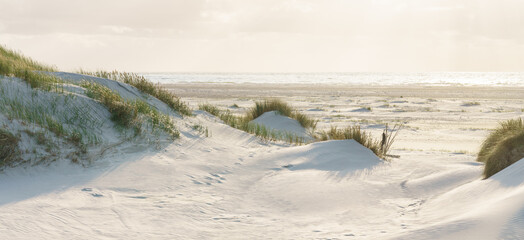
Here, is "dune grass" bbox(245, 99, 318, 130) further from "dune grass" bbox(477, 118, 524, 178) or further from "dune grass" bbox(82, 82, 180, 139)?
"dune grass" bbox(477, 118, 524, 178)

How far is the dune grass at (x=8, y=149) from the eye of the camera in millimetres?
5239

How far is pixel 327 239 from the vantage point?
12.7 ft

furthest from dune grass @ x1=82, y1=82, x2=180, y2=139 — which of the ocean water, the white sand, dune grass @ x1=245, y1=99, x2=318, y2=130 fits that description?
the ocean water

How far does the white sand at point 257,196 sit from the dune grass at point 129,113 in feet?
1.28

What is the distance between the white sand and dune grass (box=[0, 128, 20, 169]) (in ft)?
0.54

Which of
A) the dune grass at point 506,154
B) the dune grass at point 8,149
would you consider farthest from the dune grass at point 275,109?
the dune grass at point 8,149

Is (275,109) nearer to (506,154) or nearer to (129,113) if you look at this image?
(129,113)

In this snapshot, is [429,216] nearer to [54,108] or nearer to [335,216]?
[335,216]

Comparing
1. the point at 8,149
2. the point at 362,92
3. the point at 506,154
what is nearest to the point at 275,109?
the point at 506,154

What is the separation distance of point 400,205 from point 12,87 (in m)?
5.82

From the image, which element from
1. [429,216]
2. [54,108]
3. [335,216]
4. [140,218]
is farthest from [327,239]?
[54,108]

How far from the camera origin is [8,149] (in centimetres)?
534

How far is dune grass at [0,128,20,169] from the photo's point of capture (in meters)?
5.24

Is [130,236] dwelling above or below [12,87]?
below
